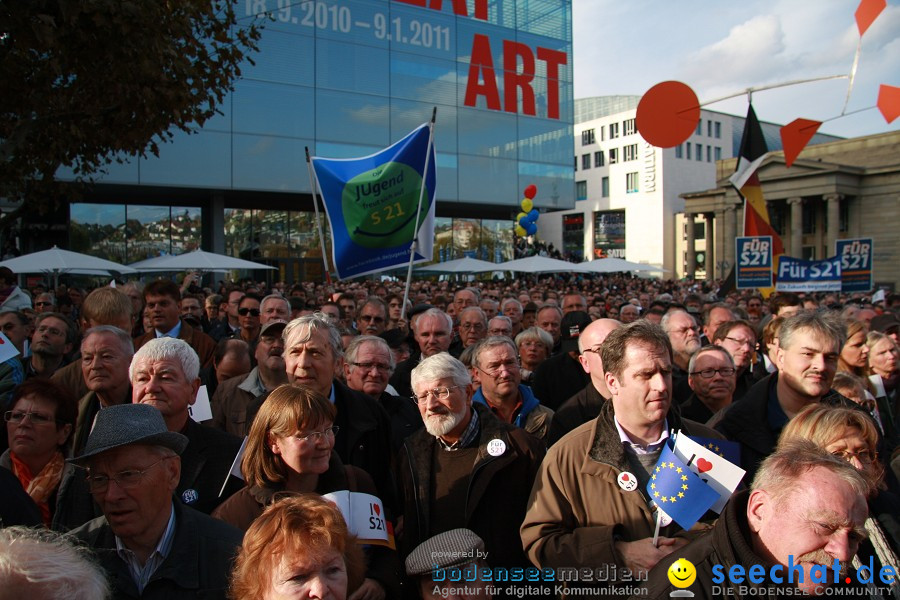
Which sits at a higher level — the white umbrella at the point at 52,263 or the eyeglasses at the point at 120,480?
the white umbrella at the point at 52,263

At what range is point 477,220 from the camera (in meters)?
35.1

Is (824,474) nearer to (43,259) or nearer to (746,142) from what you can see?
(746,142)

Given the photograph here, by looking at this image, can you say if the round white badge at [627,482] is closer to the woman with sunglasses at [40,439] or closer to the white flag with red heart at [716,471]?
the white flag with red heart at [716,471]

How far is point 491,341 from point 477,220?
30.8m

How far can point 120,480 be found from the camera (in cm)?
252

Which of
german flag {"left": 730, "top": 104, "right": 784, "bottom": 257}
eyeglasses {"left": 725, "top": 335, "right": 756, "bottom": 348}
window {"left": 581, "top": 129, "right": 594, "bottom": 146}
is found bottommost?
eyeglasses {"left": 725, "top": 335, "right": 756, "bottom": 348}

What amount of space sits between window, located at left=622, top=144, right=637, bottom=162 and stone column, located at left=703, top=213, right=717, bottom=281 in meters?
19.9

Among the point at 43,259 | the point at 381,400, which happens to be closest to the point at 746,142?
the point at 381,400

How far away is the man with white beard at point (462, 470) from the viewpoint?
327cm

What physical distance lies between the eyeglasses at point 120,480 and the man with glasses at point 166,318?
11.8ft

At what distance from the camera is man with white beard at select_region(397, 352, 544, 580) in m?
3.27

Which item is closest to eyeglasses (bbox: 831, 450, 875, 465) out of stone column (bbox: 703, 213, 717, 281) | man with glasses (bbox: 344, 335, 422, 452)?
man with glasses (bbox: 344, 335, 422, 452)

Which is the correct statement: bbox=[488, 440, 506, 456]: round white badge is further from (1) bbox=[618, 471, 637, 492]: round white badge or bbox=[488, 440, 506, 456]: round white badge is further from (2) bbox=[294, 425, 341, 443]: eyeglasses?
(2) bbox=[294, 425, 341, 443]: eyeglasses

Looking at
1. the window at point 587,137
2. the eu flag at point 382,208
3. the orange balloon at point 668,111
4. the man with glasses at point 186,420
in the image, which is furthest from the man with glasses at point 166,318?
the window at point 587,137
